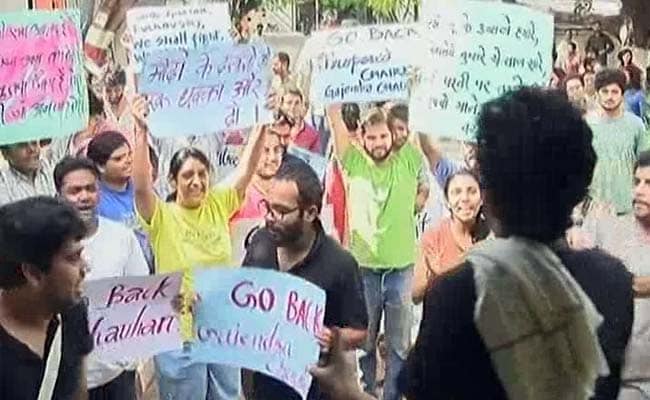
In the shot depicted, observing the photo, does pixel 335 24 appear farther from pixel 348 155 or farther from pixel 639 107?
pixel 639 107

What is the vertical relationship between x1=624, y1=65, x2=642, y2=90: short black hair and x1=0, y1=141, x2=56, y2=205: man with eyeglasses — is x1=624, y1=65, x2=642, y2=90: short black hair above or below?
above

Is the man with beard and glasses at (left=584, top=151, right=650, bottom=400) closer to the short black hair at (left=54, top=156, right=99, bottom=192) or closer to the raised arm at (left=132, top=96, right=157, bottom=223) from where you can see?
the raised arm at (left=132, top=96, right=157, bottom=223)

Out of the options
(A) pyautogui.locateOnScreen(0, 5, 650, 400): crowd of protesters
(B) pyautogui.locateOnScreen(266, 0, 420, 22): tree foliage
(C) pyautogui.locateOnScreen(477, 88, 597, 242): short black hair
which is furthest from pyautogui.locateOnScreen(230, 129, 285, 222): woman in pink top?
(C) pyautogui.locateOnScreen(477, 88, 597, 242): short black hair

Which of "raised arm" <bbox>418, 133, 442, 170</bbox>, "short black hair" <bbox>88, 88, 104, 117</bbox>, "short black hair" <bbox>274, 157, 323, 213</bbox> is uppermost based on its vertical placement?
"short black hair" <bbox>88, 88, 104, 117</bbox>

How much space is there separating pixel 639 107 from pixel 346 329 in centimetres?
58

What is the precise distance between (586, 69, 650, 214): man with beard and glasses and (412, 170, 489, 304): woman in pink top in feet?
0.62

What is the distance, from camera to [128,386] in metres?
2.62

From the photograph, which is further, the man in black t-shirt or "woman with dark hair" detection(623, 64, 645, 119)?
"woman with dark hair" detection(623, 64, 645, 119)

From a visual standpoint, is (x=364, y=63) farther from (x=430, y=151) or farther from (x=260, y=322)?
(x=260, y=322)

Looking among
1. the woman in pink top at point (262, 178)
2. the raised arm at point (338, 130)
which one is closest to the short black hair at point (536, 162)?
the raised arm at point (338, 130)

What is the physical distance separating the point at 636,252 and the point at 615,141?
18 centimetres

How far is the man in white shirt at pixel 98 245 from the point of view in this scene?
2572mm

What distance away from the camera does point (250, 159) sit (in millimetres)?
2605

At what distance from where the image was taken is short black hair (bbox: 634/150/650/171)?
265 cm
